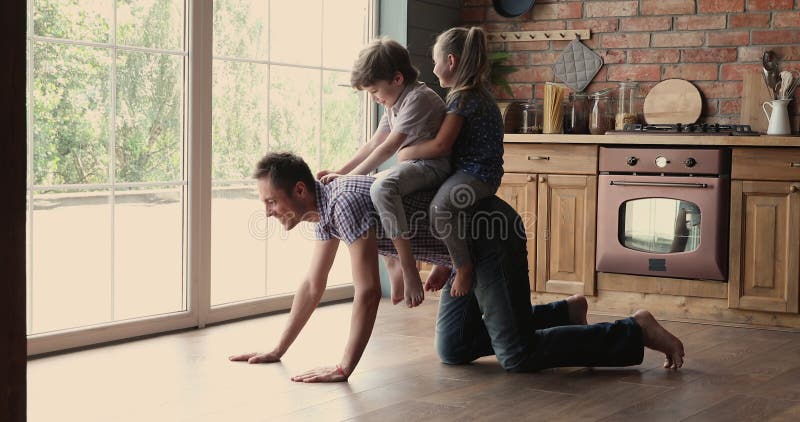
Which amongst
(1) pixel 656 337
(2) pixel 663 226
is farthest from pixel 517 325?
(2) pixel 663 226

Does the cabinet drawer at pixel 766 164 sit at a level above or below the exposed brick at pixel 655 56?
below

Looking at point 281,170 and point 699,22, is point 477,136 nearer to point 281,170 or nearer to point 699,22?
point 281,170

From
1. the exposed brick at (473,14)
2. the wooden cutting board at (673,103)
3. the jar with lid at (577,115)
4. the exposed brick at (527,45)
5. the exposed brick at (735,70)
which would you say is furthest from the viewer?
the exposed brick at (473,14)

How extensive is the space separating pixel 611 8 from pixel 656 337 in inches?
100.0

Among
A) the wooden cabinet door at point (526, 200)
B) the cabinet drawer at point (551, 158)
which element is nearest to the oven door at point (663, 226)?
the cabinet drawer at point (551, 158)

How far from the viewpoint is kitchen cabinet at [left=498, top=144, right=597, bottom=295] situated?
4.79m

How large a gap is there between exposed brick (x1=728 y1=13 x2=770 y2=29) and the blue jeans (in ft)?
Answer: 7.68

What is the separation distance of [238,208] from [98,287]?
87 cm

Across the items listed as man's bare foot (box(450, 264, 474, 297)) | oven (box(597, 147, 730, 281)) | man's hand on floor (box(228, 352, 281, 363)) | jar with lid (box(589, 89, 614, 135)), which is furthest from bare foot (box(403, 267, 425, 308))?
jar with lid (box(589, 89, 614, 135))

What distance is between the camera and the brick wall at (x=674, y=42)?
4.93 m

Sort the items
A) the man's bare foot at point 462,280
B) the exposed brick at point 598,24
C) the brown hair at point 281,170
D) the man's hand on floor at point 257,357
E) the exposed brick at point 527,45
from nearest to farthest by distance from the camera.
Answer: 1. the brown hair at point 281,170
2. the man's bare foot at point 462,280
3. the man's hand on floor at point 257,357
4. the exposed brick at point 598,24
5. the exposed brick at point 527,45

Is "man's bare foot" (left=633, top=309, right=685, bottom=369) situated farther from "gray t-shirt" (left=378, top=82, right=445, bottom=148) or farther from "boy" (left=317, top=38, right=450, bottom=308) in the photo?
"gray t-shirt" (left=378, top=82, right=445, bottom=148)

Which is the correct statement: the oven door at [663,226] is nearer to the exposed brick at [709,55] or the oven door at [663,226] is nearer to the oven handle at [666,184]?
the oven handle at [666,184]

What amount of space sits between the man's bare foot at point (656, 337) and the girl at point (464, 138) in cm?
60
